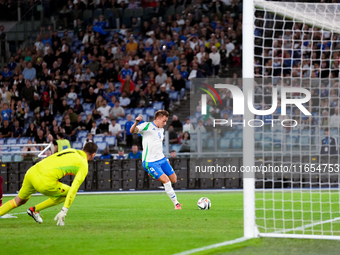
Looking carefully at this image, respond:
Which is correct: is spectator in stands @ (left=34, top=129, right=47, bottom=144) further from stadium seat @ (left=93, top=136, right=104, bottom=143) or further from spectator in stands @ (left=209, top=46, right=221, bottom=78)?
spectator in stands @ (left=209, top=46, right=221, bottom=78)

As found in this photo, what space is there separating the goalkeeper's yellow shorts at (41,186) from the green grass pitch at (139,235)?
0.54m

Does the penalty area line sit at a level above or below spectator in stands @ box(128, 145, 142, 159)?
below

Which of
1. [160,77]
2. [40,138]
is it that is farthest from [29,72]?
[160,77]

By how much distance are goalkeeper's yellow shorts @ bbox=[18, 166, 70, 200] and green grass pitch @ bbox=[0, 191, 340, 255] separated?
54cm

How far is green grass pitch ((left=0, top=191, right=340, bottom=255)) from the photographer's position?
6379 millimetres

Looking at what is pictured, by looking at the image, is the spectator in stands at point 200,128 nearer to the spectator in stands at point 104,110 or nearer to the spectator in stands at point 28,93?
the spectator in stands at point 104,110

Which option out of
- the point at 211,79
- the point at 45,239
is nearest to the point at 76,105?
the point at 211,79

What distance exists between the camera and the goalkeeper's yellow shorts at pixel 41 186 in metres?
8.38

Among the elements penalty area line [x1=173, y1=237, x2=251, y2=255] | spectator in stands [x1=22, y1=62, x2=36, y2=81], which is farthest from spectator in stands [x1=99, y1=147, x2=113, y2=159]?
penalty area line [x1=173, y1=237, x2=251, y2=255]

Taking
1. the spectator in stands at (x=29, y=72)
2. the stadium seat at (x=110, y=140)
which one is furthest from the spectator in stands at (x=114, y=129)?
the spectator in stands at (x=29, y=72)

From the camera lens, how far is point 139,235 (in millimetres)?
7508

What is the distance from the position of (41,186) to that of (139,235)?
1.92 metres

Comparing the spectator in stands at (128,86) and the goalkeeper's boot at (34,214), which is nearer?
the goalkeeper's boot at (34,214)

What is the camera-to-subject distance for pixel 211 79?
20688mm
